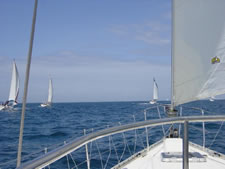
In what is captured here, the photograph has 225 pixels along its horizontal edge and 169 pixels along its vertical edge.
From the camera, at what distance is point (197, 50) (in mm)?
4293

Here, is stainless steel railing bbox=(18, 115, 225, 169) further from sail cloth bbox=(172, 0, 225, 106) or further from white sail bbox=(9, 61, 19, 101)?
white sail bbox=(9, 61, 19, 101)

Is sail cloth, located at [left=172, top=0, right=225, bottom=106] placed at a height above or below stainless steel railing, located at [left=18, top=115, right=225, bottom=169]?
above

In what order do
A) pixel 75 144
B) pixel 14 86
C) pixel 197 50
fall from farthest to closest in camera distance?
pixel 14 86 → pixel 197 50 → pixel 75 144

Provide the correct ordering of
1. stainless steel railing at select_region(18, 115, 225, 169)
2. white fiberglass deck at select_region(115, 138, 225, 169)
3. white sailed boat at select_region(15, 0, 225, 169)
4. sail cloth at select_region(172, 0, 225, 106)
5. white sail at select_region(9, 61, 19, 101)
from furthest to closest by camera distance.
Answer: white sail at select_region(9, 61, 19, 101)
sail cloth at select_region(172, 0, 225, 106)
white sailed boat at select_region(15, 0, 225, 169)
white fiberglass deck at select_region(115, 138, 225, 169)
stainless steel railing at select_region(18, 115, 225, 169)

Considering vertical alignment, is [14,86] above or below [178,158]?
above

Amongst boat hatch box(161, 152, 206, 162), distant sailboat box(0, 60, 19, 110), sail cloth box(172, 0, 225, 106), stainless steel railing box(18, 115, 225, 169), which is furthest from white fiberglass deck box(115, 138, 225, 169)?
distant sailboat box(0, 60, 19, 110)

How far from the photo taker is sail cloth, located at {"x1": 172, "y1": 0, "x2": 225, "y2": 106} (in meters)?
3.99

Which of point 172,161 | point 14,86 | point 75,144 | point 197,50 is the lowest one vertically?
point 172,161

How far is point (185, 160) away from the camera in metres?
2.37

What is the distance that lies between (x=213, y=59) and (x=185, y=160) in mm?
2194

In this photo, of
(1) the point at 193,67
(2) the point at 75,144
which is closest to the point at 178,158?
(1) the point at 193,67

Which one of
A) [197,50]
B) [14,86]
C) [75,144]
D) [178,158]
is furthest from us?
[14,86]

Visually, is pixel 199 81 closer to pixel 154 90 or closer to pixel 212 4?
pixel 212 4

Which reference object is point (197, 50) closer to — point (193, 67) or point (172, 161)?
point (193, 67)
